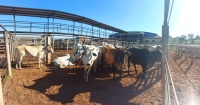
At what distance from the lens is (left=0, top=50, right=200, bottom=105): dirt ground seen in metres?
5.78

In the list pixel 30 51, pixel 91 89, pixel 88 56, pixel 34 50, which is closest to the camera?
pixel 91 89

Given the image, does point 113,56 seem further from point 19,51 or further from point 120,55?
point 19,51

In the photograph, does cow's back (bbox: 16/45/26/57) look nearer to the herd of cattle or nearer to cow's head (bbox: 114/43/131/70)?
the herd of cattle

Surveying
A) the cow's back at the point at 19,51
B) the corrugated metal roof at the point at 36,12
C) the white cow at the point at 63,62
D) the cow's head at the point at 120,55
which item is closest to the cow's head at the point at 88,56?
the cow's head at the point at 120,55

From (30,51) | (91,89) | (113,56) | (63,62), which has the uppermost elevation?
(30,51)

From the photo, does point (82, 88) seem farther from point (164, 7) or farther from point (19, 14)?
point (19, 14)

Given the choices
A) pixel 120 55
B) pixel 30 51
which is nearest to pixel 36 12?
pixel 30 51

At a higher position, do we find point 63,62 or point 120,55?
point 120,55

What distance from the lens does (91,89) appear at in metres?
6.82

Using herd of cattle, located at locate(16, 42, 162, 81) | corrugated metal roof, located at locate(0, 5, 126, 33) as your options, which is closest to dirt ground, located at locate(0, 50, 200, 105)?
herd of cattle, located at locate(16, 42, 162, 81)

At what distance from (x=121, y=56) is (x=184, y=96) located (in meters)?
2.91

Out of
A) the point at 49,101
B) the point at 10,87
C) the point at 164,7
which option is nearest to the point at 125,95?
the point at 49,101

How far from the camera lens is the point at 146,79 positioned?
737cm

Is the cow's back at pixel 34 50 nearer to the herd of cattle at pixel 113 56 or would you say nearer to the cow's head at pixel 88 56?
the herd of cattle at pixel 113 56
